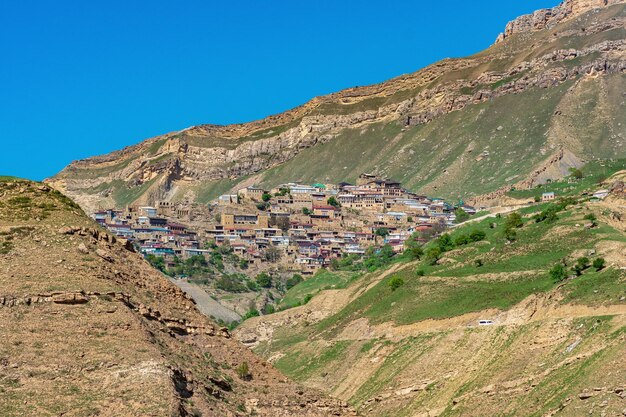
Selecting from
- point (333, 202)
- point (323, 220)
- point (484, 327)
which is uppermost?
point (333, 202)

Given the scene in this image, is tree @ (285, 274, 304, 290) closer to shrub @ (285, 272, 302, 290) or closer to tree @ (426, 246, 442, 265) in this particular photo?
shrub @ (285, 272, 302, 290)

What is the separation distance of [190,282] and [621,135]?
256 ft

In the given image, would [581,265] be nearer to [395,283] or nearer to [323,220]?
[395,283]

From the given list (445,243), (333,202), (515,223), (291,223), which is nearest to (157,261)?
(291,223)

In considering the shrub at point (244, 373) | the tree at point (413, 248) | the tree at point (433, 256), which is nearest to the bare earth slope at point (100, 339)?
the shrub at point (244, 373)

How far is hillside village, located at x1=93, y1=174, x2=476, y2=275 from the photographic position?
131500 millimetres

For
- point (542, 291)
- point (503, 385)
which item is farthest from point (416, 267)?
point (503, 385)

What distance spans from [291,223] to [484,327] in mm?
90793

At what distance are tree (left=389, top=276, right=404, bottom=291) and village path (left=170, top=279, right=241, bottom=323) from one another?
74.4ft

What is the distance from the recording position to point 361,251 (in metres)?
132

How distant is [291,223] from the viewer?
146250mm

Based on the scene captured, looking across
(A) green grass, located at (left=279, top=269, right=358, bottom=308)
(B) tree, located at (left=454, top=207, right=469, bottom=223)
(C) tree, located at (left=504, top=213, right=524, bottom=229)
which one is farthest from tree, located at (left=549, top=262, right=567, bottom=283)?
(B) tree, located at (left=454, top=207, right=469, bottom=223)

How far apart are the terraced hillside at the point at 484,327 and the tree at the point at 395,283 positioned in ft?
0.27

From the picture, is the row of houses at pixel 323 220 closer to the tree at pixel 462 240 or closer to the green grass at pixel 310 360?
the tree at pixel 462 240
